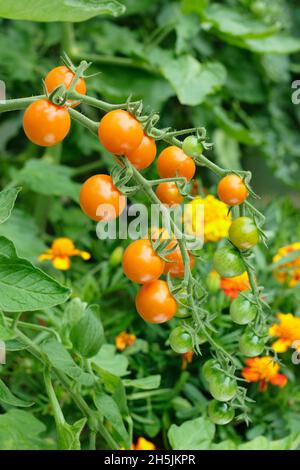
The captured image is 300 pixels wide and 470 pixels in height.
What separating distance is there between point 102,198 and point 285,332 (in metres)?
0.44

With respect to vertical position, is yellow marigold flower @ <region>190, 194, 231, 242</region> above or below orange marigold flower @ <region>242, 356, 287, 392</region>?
above

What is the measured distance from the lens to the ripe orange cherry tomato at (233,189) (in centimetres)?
53

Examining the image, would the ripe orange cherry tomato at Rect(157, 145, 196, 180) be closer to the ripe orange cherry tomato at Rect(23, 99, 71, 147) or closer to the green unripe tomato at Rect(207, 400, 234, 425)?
the ripe orange cherry tomato at Rect(23, 99, 71, 147)

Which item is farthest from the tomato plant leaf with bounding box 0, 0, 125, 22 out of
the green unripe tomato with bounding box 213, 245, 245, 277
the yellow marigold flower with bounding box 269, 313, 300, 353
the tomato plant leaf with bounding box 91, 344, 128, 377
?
the yellow marigold flower with bounding box 269, 313, 300, 353

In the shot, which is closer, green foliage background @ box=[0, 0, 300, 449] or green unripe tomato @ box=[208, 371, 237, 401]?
green unripe tomato @ box=[208, 371, 237, 401]

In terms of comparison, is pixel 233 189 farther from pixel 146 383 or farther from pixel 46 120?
pixel 146 383

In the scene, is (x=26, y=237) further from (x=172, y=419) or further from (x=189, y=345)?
(x=189, y=345)

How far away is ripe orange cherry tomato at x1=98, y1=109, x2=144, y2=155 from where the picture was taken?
0.50 m

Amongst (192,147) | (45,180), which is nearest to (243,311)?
(192,147)

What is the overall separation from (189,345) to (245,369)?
0.31 meters

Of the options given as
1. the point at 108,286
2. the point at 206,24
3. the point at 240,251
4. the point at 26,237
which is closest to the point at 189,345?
the point at 240,251

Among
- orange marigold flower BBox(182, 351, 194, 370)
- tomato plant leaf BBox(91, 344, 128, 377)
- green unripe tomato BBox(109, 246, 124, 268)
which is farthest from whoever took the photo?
green unripe tomato BBox(109, 246, 124, 268)

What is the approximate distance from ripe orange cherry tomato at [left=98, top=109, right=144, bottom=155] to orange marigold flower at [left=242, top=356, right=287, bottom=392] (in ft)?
1.36

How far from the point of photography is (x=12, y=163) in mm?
1404
